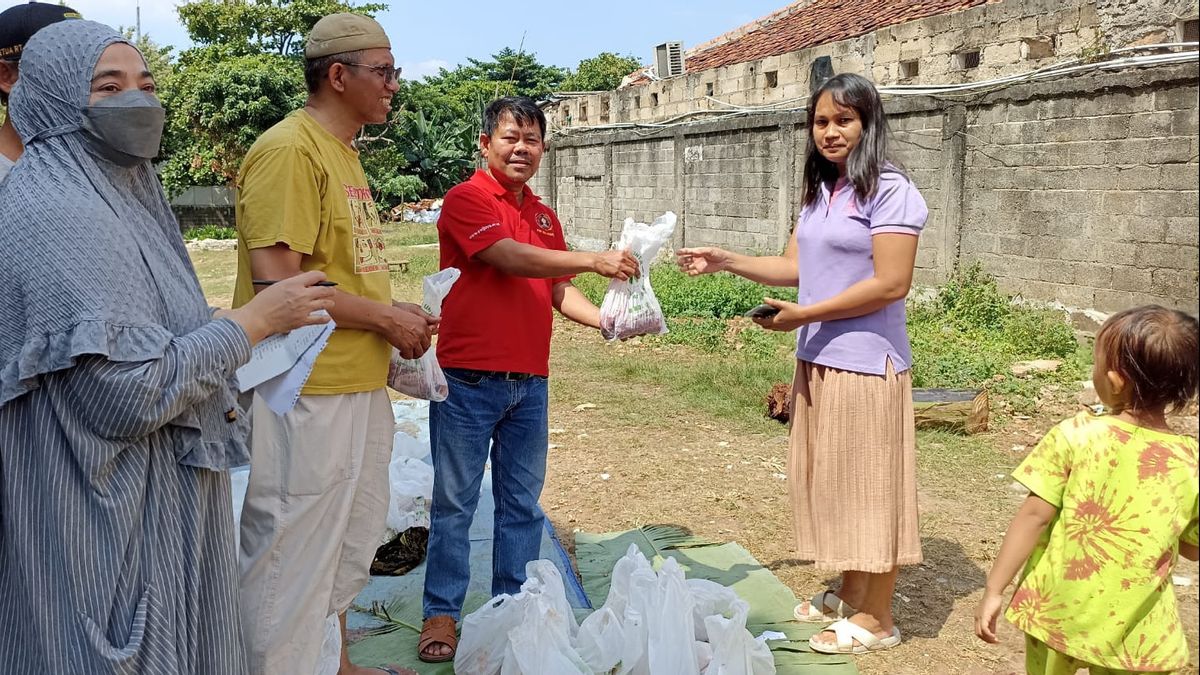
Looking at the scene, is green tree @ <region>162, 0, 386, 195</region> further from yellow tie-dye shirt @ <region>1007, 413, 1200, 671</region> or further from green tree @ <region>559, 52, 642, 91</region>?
yellow tie-dye shirt @ <region>1007, 413, 1200, 671</region>

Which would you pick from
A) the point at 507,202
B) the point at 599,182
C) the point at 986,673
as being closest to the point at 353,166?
the point at 507,202

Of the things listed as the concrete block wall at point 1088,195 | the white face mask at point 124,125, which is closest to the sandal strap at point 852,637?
the white face mask at point 124,125

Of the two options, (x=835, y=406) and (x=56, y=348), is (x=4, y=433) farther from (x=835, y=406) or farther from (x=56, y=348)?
(x=835, y=406)

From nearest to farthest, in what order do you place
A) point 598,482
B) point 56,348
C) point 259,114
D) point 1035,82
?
point 56,348, point 598,482, point 1035,82, point 259,114

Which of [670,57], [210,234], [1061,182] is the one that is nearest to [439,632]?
[1061,182]

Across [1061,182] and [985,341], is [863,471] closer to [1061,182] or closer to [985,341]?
[985,341]

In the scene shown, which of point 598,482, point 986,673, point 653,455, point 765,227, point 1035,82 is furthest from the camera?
point 765,227

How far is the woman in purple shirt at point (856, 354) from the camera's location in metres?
2.98

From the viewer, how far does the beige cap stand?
2.45m

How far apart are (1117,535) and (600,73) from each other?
1655 inches

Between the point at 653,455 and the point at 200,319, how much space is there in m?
4.05

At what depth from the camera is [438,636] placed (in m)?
3.09

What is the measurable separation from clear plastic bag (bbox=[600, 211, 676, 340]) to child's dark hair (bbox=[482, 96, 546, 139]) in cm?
49

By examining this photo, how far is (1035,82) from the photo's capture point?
25.6ft
